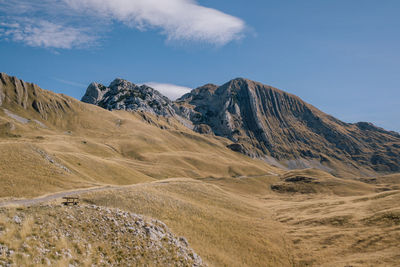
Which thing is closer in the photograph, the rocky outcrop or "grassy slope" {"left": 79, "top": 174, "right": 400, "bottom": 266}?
the rocky outcrop

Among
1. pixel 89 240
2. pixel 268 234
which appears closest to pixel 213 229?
pixel 268 234

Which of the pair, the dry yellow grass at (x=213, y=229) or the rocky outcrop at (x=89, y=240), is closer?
the rocky outcrop at (x=89, y=240)

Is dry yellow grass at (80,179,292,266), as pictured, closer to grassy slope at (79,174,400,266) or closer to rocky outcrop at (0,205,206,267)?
grassy slope at (79,174,400,266)

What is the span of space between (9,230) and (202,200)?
44423 mm

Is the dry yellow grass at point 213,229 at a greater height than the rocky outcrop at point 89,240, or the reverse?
the rocky outcrop at point 89,240

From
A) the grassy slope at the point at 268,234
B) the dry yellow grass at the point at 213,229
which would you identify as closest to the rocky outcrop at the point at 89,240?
the dry yellow grass at the point at 213,229

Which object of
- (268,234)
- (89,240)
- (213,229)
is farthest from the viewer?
(268,234)

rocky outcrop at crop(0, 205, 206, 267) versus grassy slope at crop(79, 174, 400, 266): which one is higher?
rocky outcrop at crop(0, 205, 206, 267)

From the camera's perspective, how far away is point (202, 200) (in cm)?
5906

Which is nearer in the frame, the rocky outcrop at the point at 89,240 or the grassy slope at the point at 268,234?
the rocky outcrop at the point at 89,240

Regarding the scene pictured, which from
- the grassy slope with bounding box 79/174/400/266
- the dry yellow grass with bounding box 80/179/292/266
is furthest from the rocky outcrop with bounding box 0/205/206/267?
the grassy slope with bounding box 79/174/400/266

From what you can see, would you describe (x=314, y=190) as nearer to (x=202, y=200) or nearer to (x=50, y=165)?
(x=202, y=200)

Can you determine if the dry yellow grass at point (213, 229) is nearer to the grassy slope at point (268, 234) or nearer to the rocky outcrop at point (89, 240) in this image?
the grassy slope at point (268, 234)

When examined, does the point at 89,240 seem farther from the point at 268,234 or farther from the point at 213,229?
the point at 268,234
